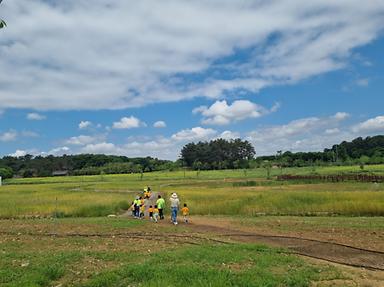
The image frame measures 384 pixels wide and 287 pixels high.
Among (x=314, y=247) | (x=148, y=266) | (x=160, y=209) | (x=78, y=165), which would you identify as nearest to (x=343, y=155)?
(x=78, y=165)

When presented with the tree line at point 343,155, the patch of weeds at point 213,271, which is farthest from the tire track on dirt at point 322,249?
the tree line at point 343,155

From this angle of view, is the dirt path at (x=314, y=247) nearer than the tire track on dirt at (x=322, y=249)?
No

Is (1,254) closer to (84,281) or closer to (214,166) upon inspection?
(84,281)

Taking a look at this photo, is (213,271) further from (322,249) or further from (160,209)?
(160,209)

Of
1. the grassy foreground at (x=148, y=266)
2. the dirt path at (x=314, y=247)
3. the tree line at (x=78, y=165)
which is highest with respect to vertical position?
the tree line at (x=78, y=165)

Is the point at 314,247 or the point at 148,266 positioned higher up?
the point at 148,266

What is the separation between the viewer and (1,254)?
1338cm

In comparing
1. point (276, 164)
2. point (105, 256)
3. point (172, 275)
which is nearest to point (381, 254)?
point (172, 275)

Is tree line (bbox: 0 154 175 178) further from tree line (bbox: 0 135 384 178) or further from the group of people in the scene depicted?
the group of people

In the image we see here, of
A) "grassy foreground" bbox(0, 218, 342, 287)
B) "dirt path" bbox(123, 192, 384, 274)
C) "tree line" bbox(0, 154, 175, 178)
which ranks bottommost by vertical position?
"dirt path" bbox(123, 192, 384, 274)

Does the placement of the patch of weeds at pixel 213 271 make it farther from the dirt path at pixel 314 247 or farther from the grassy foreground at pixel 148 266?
the dirt path at pixel 314 247

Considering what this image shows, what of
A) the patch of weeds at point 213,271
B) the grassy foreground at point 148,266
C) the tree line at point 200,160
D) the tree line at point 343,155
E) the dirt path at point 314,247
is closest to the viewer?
the patch of weeds at point 213,271

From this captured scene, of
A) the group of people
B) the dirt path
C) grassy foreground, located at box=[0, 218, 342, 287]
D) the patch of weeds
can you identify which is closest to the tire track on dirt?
the dirt path

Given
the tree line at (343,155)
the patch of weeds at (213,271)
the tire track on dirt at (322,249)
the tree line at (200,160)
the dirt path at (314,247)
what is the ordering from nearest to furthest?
the patch of weeds at (213,271)
the tire track on dirt at (322,249)
the dirt path at (314,247)
the tree line at (343,155)
the tree line at (200,160)
